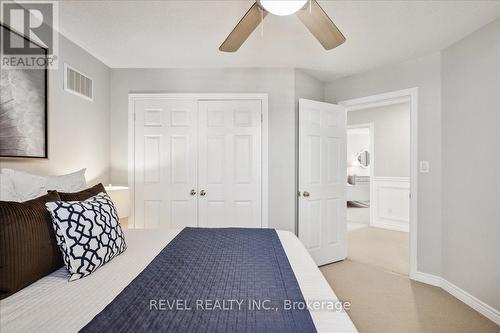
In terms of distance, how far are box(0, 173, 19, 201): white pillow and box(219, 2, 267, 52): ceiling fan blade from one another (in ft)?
5.00

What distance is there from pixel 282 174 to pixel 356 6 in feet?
5.87

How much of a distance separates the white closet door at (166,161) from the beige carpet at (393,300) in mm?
1883

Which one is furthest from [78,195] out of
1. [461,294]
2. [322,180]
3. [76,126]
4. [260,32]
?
[461,294]

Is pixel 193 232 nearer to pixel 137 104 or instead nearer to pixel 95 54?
pixel 137 104

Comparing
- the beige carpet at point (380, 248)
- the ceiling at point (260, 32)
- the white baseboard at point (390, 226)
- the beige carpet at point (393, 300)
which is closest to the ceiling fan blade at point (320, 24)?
the ceiling at point (260, 32)

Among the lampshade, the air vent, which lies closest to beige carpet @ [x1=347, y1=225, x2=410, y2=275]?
the lampshade

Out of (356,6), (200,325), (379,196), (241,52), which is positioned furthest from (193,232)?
(379,196)

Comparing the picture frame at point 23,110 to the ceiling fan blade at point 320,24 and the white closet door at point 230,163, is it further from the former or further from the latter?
the ceiling fan blade at point 320,24

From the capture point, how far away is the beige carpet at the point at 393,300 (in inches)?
75.1

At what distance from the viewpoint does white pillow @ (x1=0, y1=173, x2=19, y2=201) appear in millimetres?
1322

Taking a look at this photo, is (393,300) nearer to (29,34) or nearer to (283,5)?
(283,5)

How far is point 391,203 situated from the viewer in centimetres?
487

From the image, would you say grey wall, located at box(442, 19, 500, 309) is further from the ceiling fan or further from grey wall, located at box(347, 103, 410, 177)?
grey wall, located at box(347, 103, 410, 177)

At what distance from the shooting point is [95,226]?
48.3 inches
